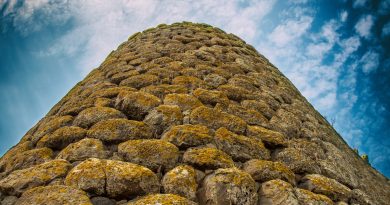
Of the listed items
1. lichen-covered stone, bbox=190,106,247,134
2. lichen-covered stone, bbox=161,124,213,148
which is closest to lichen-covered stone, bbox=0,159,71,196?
lichen-covered stone, bbox=161,124,213,148

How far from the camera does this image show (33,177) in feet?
10.3

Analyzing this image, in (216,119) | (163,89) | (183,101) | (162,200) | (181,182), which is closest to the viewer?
(162,200)

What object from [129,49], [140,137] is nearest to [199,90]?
[140,137]

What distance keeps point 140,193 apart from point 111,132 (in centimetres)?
103

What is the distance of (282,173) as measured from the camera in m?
3.50

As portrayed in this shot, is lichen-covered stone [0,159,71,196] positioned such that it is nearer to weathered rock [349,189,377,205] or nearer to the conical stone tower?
the conical stone tower

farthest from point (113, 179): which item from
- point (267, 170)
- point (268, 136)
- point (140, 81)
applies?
point (140, 81)

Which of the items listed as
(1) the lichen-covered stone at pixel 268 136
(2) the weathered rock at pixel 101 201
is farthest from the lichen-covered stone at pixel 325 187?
(2) the weathered rock at pixel 101 201

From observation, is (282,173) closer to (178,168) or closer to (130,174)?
(178,168)

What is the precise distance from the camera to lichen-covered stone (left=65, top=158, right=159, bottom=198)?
9.42ft

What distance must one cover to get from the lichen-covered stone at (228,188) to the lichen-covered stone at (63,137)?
161 cm

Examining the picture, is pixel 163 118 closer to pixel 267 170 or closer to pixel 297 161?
pixel 267 170

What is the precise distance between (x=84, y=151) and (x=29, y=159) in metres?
0.73

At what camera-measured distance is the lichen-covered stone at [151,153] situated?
3.28 meters
